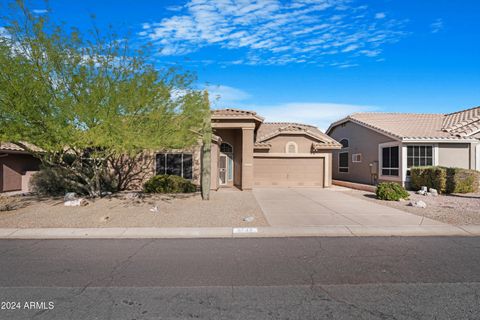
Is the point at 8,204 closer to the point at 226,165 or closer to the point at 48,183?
the point at 48,183

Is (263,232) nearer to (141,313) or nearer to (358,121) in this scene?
(141,313)

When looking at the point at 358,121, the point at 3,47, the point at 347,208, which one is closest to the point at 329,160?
the point at 358,121

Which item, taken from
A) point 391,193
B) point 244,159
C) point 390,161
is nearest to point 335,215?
point 391,193

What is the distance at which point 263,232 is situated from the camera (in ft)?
27.0

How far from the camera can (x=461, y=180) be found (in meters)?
16.2

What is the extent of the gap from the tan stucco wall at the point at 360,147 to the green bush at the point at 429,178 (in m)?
2.96

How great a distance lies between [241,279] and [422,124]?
2180 centimetres

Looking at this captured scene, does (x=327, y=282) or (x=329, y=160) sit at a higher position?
(x=329, y=160)

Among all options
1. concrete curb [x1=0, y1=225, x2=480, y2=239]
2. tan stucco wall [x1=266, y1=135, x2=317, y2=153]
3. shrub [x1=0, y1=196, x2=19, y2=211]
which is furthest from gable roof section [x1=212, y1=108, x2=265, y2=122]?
concrete curb [x1=0, y1=225, x2=480, y2=239]

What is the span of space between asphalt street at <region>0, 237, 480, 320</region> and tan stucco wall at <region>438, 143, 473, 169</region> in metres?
13.6

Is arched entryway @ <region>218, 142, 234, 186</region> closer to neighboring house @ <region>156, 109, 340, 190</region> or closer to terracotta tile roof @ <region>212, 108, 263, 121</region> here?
neighboring house @ <region>156, 109, 340, 190</region>

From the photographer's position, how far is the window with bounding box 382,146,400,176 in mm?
19641

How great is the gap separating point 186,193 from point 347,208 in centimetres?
815

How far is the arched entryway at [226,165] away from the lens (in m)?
20.6
